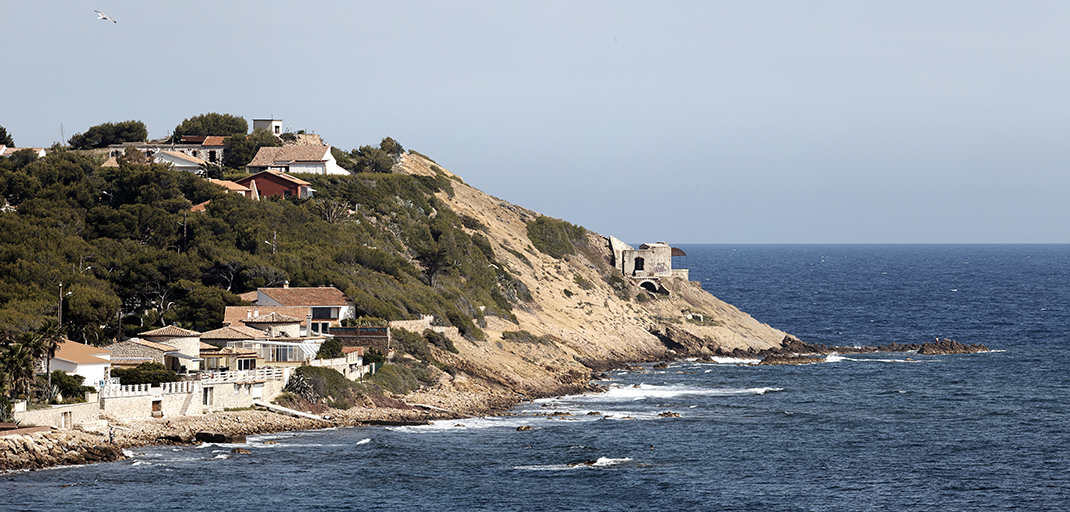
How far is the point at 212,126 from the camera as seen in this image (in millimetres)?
150125

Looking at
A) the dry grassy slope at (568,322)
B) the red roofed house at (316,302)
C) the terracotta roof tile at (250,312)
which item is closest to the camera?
the terracotta roof tile at (250,312)

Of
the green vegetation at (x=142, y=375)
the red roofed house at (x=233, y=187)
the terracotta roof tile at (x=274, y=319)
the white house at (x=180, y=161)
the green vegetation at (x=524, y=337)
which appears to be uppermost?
the white house at (x=180, y=161)

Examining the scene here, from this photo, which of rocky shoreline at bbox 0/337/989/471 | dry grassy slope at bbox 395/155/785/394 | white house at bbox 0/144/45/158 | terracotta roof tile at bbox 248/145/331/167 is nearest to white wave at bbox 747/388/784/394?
rocky shoreline at bbox 0/337/989/471

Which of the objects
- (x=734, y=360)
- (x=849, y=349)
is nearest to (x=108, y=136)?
(x=734, y=360)

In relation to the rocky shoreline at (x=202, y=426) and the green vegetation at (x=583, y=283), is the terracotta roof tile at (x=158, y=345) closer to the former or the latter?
the rocky shoreline at (x=202, y=426)

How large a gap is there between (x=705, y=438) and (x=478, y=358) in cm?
2834

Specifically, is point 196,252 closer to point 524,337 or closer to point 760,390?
point 524,337

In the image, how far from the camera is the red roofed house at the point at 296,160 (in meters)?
134

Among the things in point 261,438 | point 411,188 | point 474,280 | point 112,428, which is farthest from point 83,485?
point 411,188

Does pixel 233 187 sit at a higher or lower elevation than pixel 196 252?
higher

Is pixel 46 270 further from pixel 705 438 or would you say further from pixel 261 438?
pixel 705 438

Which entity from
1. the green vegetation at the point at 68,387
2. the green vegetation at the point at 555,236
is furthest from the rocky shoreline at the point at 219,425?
the green vegetation at the point at 555,236

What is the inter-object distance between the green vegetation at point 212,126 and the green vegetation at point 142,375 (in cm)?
8170

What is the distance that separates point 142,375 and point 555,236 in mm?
82960
